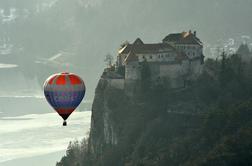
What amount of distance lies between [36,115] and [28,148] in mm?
40909

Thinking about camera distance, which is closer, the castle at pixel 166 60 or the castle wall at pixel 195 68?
the castle at pixel 166 60

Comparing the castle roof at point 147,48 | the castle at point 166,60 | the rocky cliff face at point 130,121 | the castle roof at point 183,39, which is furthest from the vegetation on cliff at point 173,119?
the castle roof at point 147,48

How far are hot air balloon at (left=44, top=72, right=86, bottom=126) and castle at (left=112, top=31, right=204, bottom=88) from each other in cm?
1885

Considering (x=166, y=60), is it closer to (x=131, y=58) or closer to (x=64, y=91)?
(x=131, y=58)

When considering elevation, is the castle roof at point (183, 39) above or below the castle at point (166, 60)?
above

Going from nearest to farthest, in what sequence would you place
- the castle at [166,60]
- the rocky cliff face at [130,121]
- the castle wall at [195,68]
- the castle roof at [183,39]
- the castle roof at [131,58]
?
the rocky cliff face at [130,121] < the castle roof at [131,58] < the castle at [166,60] < the castle wall at [195,68] < the castle roof at [183,39]

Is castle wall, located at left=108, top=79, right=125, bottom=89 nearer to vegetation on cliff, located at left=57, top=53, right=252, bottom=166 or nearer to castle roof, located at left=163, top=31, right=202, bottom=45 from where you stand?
vegetation on cliff, located at left=57, top=53, right=252, bottom=166

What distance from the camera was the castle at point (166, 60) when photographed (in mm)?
90875

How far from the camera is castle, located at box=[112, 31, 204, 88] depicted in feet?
298

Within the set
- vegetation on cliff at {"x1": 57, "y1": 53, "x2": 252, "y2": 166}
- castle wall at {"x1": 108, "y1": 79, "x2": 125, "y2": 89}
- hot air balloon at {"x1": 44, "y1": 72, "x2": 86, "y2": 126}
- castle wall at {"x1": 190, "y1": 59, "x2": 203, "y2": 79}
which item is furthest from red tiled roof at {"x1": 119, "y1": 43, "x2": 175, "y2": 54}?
hot air balloon at {"x1": 44, "y1": 72, "x2": 86, "y2": 126}

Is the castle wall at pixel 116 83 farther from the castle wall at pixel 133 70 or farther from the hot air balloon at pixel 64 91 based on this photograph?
the hot air balloon at pixel 64 91

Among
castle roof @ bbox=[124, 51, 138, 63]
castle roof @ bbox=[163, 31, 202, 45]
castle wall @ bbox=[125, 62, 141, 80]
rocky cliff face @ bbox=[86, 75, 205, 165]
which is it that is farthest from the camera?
castle roof @ bbox=[163, 31, 202, 45]

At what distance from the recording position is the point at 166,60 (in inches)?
3617

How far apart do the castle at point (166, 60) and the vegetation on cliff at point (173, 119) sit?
1.21 meters
